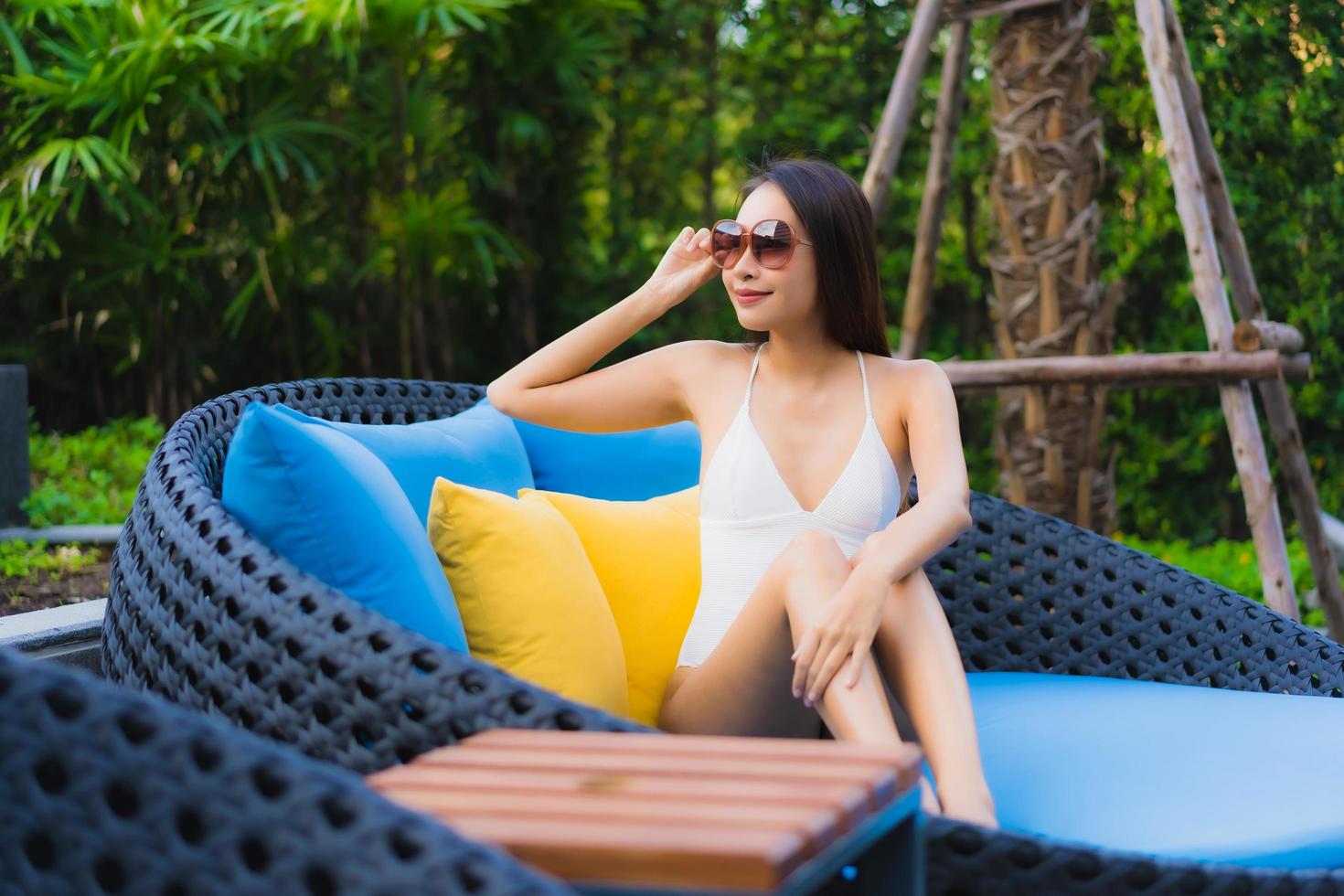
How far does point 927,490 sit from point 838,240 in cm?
Answer: 45

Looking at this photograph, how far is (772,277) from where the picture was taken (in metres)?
2.11

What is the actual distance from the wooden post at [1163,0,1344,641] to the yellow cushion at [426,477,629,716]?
7.67 feet

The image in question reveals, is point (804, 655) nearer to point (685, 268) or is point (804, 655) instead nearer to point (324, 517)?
point (324, 517)

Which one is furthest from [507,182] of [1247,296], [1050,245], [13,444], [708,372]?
[708,372]

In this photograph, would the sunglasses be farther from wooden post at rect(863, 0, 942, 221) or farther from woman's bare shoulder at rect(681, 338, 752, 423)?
wooden post at rect(863, 0, 942, 221)

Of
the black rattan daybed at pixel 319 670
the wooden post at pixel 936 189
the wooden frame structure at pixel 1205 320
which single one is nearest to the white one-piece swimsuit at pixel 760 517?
the black rattan daybed at pixel 319 670

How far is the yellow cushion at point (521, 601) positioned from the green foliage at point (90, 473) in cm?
211

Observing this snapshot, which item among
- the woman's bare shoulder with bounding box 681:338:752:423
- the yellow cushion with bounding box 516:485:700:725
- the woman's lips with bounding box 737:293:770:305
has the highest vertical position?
the woman's lips with bounding box 737:293:770:305

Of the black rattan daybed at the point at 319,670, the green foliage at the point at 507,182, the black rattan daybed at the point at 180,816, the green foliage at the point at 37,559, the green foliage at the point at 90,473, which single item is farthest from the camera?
the green foliage at the point at 507,182

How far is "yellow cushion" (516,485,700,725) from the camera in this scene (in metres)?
2.09

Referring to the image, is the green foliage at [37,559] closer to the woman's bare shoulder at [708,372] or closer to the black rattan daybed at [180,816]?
the woman's bare shoulder at [708,372]

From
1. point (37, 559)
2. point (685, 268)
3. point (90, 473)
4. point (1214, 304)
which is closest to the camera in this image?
point (685, 268)

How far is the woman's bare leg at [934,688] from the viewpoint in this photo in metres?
1.62

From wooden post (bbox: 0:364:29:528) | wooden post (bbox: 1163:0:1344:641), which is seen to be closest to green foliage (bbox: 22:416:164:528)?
wooden post (bbox: 0:364:29:528)
